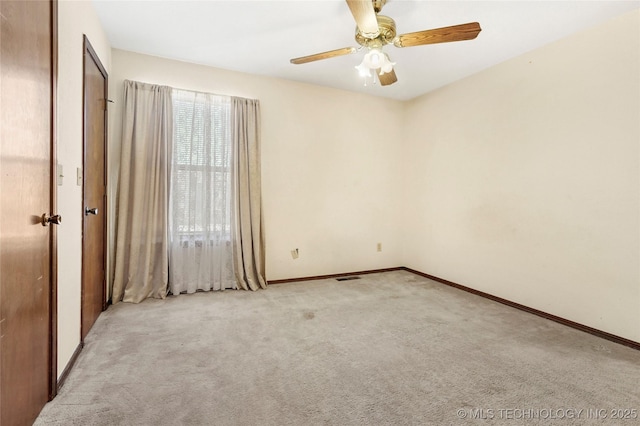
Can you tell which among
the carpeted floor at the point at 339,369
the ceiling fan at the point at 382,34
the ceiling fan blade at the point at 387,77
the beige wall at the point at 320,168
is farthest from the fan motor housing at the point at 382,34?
the carpeted floor at the point at 339,369

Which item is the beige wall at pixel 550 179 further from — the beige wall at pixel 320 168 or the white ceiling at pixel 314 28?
the beige wall at pixel 320 168

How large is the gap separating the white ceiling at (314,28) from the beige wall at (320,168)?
0.26 meters

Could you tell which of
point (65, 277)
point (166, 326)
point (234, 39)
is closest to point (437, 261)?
point (166, 326)

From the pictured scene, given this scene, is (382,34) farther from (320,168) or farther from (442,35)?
(320,168)

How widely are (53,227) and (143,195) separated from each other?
1.67 m

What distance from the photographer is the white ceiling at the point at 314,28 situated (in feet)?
7.73

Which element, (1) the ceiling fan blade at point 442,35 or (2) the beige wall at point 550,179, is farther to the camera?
(2) the beige wall at point 550,179

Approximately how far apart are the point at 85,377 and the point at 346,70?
3.62 m

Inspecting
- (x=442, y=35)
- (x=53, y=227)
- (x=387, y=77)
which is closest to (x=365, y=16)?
(x=442, y=35)

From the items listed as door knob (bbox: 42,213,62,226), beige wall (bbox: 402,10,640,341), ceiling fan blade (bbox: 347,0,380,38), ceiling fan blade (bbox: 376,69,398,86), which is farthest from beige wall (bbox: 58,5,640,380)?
ceiling fan blade (bbox: 347,0,380,38)

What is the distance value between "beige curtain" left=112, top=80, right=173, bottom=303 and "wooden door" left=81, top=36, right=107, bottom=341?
0.23 m

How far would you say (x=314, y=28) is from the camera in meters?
2.66

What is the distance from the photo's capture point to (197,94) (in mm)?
3398

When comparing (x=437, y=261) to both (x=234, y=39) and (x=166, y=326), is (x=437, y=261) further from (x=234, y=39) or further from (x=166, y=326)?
(x=234, y=39)
